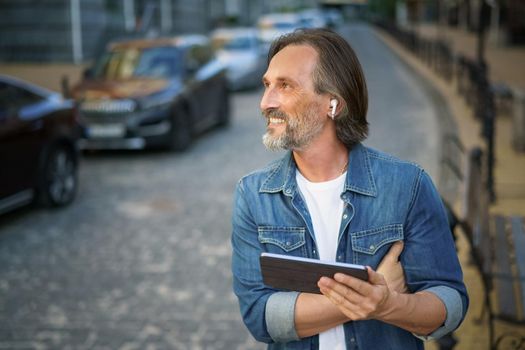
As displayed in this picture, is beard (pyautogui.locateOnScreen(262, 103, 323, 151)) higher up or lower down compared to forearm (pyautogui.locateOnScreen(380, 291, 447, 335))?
higher up

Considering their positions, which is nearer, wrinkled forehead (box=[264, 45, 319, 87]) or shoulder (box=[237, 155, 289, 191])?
wrinkled forehead (box=[264, 45, 319, 87])

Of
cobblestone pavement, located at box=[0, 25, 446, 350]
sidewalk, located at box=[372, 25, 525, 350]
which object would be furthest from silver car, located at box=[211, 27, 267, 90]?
cobblestone pavement, located at box=[0, 25, 446, 350]

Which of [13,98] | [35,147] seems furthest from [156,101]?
[35,147]

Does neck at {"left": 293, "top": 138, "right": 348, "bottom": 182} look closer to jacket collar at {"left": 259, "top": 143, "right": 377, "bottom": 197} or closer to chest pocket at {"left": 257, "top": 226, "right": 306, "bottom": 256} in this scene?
jacket collar at {"left": 259, "top": 143, "right": 377, "bottom": 197}

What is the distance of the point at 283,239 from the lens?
227 cm

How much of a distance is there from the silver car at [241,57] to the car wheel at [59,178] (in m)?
11.2

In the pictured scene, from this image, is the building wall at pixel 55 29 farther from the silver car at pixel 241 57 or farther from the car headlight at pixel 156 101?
the car headlight at pixel 156 101

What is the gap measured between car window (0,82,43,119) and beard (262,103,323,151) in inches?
247

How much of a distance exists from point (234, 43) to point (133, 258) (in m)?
16.1

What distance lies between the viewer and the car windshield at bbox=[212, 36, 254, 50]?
22062 millimetres

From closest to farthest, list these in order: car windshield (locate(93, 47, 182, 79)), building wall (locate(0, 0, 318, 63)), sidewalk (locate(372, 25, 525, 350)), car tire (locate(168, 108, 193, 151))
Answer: sidewalk (locate(372, 25, 525, 350)) < car tire (locate(168, 108, 193, 151)) < car windshield (locate(93, 47, 182, 79)) < building wall (locate(0, 0, 318, 63))

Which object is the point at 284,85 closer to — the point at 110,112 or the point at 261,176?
the point at 261,176

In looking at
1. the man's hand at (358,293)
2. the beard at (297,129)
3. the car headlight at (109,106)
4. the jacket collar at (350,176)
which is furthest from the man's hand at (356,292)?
the car headlight at (109,106)

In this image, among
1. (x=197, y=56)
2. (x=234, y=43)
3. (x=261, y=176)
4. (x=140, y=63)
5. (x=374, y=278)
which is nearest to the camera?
(x=374, y=278)
